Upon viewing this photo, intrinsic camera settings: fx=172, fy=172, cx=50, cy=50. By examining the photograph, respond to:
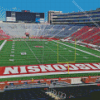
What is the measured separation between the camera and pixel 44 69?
60.1 feet

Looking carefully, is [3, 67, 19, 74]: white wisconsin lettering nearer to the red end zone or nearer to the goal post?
the red end zone

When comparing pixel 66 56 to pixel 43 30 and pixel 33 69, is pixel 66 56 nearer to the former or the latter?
pixel 33 69

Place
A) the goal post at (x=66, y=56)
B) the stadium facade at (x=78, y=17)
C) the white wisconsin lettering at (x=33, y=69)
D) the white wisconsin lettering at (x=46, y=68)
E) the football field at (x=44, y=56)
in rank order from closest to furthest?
the white wisconsin lettering at (x=33, y=69), the white wisconsin lettering at (x=46, y=68), the football field at (x=44, y=56), the goal post at (x=66, y=56), the stadium facade at (x=78, y=17)

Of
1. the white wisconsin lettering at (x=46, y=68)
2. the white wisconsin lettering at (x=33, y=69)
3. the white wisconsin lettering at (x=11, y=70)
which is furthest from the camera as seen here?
the white wisconsin lettering at (x=46, y=68)

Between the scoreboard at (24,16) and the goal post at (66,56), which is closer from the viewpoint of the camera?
the goal post at (66,56)

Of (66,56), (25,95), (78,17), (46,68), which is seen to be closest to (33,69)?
(46,68)

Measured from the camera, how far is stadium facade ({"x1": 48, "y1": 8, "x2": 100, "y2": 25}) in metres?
59.2

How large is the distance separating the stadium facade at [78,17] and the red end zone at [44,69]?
42.2 meters

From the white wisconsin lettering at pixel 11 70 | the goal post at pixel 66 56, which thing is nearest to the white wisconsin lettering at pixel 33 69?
the white wisconsin lettering at pixel 11 70

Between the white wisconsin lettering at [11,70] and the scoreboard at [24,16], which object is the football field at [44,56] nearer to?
the white wisconsin lettering at [11,70]

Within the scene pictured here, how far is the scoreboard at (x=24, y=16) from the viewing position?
6178 centimetres

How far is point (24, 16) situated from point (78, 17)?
21.3 m

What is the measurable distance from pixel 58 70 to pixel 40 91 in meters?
5.35

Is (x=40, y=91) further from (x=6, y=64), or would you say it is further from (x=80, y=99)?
(x=6, y=64)
